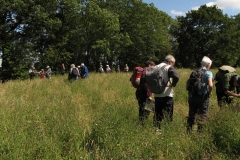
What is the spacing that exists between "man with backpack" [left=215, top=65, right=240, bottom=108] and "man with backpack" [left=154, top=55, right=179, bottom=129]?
136cm

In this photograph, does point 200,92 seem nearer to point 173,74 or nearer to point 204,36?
point 173,74

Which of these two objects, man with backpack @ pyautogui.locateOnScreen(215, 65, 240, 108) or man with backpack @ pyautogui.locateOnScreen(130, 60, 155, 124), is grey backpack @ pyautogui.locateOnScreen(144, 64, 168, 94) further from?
man with backpack @ pyautogui.locateOnScreen(215, 65, 240, 108)

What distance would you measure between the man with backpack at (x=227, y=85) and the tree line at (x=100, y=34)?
23.8m

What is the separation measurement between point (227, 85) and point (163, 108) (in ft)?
5.29

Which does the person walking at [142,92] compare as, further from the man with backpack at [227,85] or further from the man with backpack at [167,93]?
the man with backpack at [227,85]

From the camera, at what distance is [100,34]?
32.3 m

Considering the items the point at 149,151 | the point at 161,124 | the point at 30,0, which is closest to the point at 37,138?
the point at 149,151

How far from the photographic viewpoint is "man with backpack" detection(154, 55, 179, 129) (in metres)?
4.60

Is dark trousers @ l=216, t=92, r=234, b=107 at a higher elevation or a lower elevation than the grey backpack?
lower

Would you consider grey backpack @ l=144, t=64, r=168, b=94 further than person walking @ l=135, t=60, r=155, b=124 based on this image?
No

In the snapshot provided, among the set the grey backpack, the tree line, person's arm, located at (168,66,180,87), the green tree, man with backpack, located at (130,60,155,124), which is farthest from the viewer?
the green tree

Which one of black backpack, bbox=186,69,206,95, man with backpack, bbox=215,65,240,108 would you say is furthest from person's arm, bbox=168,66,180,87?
man with backpack, bbox=215,65,240,108

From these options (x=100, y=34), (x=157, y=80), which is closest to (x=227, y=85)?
(x=157, y=80)

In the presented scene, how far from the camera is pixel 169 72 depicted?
15.0 ft
